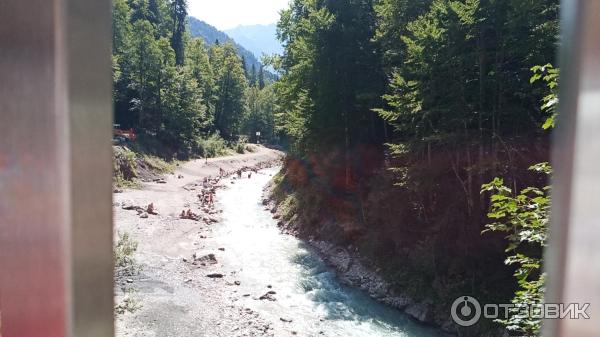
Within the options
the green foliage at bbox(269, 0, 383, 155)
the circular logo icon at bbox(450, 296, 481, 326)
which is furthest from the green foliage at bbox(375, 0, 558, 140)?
the circular logo icon at bbox(450, 296, 481, 326)

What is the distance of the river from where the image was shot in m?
8.57

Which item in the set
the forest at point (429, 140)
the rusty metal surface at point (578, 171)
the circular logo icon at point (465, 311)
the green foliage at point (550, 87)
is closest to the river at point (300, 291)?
the circular logo icon at point (465, 311)

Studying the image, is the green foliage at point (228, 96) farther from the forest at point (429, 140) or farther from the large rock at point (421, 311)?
the large rock at point (421, 311)

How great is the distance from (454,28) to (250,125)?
44498mm

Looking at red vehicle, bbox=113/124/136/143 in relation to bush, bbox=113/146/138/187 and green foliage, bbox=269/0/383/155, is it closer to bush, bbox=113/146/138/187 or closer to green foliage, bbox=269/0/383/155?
bush, bbox=113/146/138/187

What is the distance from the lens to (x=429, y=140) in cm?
955

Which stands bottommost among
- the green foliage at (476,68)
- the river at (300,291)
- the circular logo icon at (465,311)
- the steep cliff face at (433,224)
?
the river at (300,291)

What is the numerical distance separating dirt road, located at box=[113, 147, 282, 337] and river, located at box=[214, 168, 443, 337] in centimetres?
50

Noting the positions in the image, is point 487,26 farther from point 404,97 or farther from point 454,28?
point 404,97

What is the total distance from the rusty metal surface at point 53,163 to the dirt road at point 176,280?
804 cm

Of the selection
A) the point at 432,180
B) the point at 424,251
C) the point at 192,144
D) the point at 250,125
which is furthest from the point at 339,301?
the point at 250,125

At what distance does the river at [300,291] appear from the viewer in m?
8.57

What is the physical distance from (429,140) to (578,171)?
9224 mm

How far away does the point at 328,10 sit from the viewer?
15.4 m
